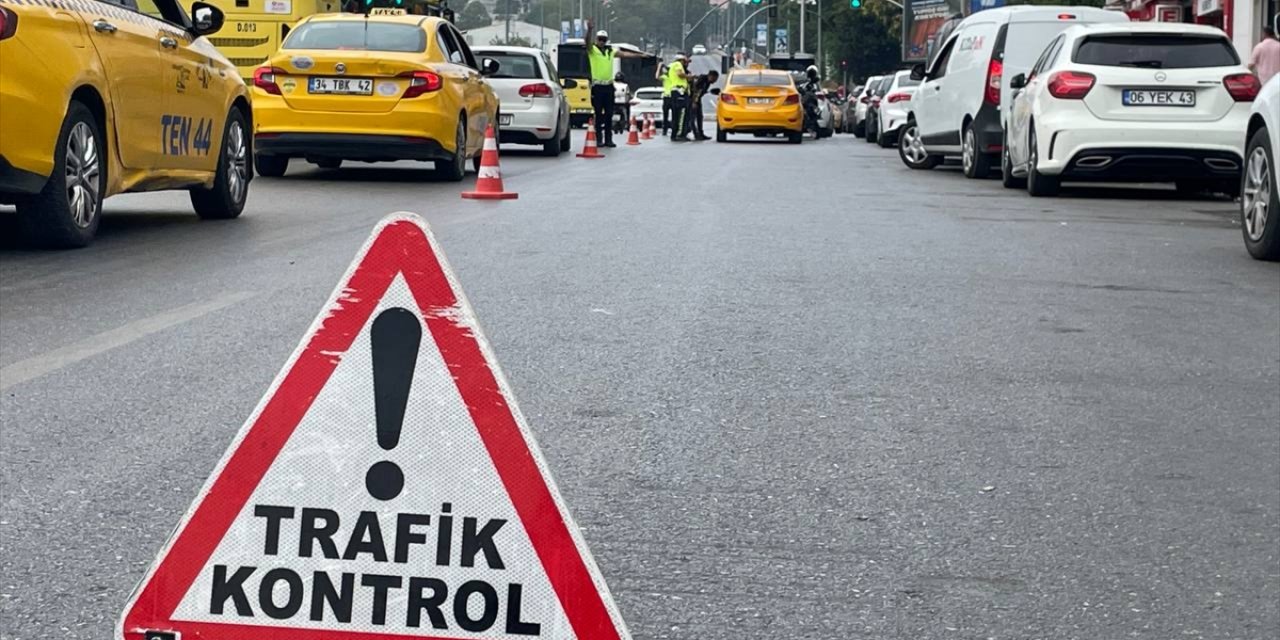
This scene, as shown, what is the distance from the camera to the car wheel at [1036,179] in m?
18.5

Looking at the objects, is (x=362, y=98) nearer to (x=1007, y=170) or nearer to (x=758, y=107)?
(x=1007, y=170)

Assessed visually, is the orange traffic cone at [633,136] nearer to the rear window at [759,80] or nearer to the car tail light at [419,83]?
the rear window at [759,80]

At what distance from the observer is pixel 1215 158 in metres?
17.7

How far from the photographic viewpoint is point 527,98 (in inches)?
1110

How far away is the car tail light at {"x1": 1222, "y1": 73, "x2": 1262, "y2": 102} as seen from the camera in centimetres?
1784

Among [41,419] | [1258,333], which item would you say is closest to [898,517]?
[41,419]

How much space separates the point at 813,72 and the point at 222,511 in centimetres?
4941

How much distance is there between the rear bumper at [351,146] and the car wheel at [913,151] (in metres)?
8.08

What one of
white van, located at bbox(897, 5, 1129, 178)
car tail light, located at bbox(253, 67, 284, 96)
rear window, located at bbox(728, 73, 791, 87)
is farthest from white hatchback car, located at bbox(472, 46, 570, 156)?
rear window, located at bbox(728, 73, 791, 87)

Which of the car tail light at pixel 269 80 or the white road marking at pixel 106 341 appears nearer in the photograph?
the white road marking at pixel 106 341

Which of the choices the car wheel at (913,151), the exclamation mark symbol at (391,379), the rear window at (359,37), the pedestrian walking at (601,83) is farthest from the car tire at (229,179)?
the pedestrian walking at (601,83)

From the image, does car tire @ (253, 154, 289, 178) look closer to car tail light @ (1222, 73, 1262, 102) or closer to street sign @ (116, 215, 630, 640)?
car tail light @ (1222, 73, 1262, 102)

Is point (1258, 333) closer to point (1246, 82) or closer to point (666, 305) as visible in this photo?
point (666, 305)

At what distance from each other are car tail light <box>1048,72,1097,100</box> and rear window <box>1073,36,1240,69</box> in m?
0.27
